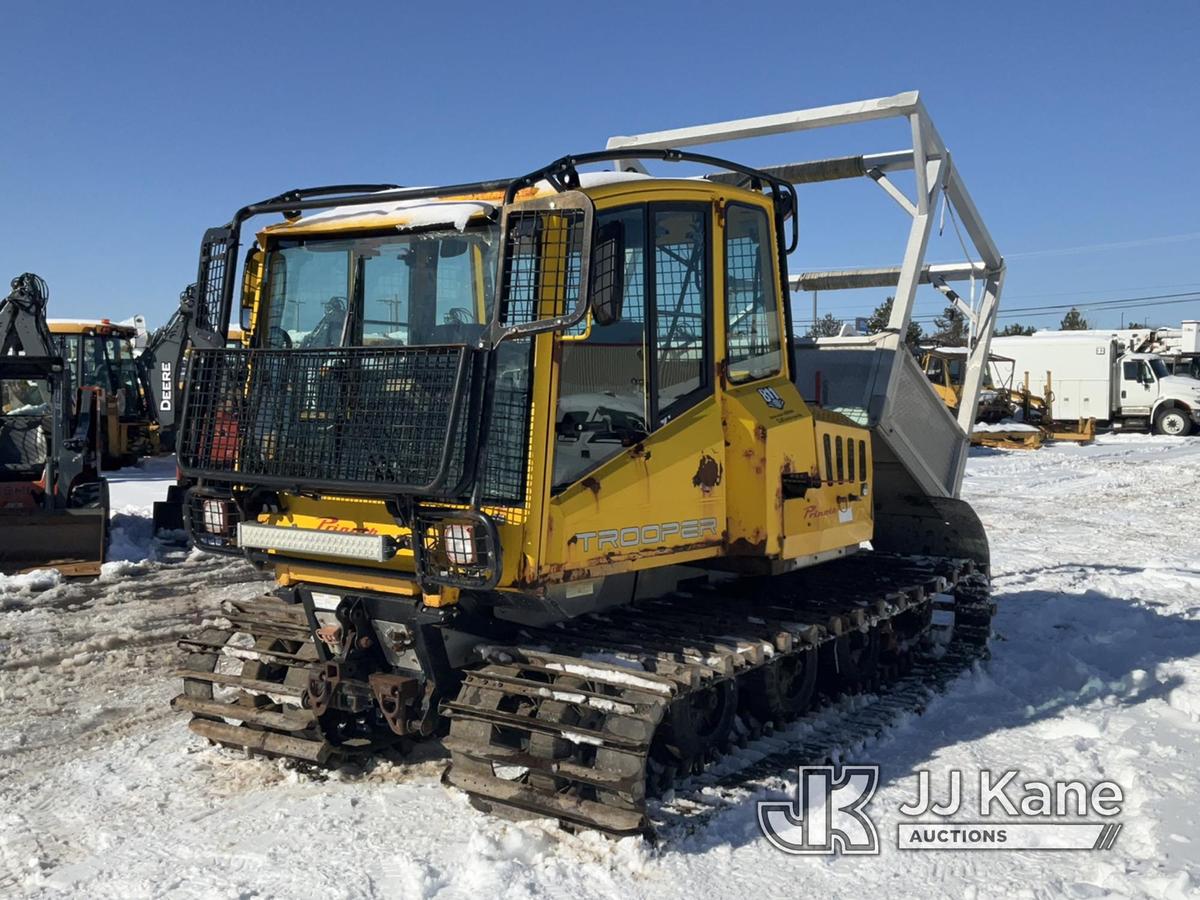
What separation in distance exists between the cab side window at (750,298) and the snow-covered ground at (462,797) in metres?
2.10

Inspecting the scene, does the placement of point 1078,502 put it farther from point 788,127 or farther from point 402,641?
point 402,641

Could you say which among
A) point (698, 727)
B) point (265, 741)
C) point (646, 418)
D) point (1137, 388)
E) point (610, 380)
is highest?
point (1137, 388)

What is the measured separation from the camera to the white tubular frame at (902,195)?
284 inches

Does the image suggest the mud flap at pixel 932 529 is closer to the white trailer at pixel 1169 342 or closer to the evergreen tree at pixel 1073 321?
the white trailer at pixel 1169 342

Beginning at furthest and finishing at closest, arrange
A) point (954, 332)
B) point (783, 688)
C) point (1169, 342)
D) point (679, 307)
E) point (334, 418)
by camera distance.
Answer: point (1169, 342) < point (954, 332) < point (783, 688) < point (679, 307) < point (334, 418)

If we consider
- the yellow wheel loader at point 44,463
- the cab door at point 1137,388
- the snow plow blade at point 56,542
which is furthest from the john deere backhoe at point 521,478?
the cab door at point 1137,388

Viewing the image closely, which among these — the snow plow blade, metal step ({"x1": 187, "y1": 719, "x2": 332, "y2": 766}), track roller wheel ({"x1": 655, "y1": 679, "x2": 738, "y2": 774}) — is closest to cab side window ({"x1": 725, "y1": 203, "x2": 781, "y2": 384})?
track roller wheel ({"x1": 655, "y1": 679, "x2": 738, "y2": 774})

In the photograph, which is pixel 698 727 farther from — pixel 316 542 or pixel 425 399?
pixel 425 399

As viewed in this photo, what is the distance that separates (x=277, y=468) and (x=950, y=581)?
4.79 meters

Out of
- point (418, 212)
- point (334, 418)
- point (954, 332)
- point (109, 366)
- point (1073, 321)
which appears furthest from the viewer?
point (1073, 321)

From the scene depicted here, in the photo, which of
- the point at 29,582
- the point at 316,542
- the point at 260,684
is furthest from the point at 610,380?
the point at 29,582

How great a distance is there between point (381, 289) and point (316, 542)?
1.20 m

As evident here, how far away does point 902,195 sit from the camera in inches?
303

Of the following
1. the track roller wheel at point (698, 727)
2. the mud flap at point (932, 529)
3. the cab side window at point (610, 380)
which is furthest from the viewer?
the mud flap at point (932, 529)
